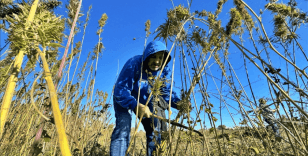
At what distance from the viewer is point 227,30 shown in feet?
5.46

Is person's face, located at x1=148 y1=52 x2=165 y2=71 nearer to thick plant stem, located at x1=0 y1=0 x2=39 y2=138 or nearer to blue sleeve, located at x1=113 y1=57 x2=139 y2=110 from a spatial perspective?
blue sleeve, located at x1=113 y1=57 x2=139 y2=110

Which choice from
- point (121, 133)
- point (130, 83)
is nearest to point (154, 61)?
point (130, 83)

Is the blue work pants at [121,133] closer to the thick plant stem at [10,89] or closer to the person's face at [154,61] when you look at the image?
the person's face at [154,61]

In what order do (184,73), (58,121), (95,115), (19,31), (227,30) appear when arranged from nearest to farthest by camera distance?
1. (58,121)
2. (19,31)
3. (184,73)
4. (227,30)
5. (95,115)

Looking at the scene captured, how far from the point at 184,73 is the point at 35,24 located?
3.29ft

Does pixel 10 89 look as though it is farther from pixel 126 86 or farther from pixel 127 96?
pixel 126 86

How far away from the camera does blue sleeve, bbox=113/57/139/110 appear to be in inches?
70.8

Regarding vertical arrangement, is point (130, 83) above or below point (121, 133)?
above

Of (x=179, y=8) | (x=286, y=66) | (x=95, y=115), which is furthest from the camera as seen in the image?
(x=95, y=115)

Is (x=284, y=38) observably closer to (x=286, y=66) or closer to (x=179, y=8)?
(x=286, y=66)

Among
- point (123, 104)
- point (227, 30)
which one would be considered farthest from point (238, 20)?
point (123, 104)

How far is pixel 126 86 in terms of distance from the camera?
1967 millimetres

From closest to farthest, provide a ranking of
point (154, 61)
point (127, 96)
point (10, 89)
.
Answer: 1. point (10, 89)
2. point (127, 96)
3. point (154, 61)

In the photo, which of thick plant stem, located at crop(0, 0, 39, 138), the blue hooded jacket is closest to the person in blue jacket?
the blue hooded jacket
